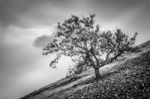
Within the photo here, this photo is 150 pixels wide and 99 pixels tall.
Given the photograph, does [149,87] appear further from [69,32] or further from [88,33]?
[69,32]

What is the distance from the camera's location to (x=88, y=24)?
104 feet

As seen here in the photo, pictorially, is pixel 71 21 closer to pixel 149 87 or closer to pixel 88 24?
pixel 88 24

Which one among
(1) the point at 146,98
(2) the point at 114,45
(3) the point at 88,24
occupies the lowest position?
(1) the point at 146,98

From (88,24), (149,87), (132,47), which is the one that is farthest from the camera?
(88,24)

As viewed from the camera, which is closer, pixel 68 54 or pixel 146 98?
pixel 146 98

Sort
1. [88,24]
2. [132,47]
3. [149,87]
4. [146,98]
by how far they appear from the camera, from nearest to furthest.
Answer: [146,98], [149,87], [132,47], [88,24]

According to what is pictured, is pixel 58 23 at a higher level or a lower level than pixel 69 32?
higher

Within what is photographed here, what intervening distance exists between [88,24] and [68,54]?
841cm

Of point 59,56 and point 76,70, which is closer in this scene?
point 76,70

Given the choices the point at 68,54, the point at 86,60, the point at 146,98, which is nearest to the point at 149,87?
the point at 146,98

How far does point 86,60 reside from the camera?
99.1ft

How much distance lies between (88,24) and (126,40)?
929 centimetres

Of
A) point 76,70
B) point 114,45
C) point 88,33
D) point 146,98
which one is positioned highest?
point 88,33

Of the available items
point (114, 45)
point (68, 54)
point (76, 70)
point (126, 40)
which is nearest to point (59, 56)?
point (68, 54)
